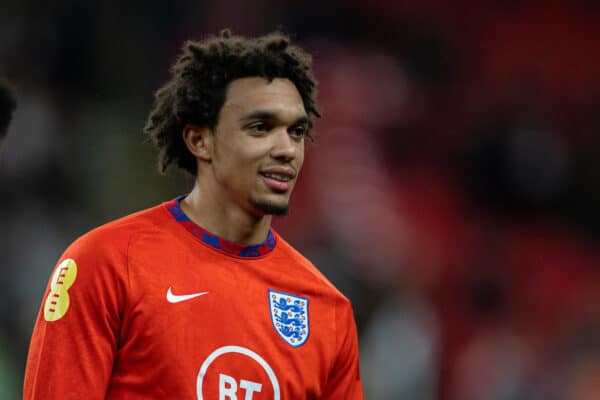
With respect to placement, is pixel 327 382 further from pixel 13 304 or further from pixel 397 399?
pixel 13 304

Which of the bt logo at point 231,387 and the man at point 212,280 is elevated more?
the man at point 212,280

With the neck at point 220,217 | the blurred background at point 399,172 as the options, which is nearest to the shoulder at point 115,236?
the neck at point 220,217

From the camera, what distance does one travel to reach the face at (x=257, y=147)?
319 cm

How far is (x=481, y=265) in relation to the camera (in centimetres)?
732

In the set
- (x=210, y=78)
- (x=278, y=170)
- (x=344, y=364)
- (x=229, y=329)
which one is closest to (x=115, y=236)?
(x=229, y=329)

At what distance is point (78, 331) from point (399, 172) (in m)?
5.15

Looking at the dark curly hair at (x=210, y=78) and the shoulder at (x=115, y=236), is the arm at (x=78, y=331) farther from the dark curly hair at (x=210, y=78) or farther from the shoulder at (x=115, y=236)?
the dark curly hair at (x=210, y=78)

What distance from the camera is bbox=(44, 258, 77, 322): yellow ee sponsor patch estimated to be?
9.42 ft

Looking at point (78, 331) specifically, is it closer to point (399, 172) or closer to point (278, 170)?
point (278, 170)

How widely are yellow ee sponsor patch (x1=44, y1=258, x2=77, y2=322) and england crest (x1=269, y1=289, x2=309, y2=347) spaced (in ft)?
2.25

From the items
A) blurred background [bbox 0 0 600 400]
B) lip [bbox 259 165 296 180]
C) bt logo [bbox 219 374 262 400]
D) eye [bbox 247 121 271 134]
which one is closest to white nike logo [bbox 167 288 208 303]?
bt logo [bbox 219 374 262 400]

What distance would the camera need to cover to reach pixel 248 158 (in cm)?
318

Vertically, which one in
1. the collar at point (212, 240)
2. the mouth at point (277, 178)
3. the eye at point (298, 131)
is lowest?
the collar at point (212, 240)

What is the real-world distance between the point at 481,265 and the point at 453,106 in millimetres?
1495
